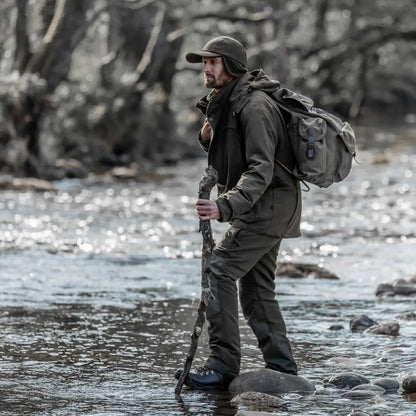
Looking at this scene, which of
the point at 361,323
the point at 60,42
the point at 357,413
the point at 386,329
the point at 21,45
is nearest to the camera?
the point at 357,413

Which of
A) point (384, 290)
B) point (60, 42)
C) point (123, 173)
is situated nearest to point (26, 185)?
point (123, 173)

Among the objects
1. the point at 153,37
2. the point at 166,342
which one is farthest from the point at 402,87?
the point at 166,342

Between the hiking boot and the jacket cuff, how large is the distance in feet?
3.16

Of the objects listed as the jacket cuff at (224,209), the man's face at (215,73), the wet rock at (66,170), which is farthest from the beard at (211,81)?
the wet rock at (66,170)

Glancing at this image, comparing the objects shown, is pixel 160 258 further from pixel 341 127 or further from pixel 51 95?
pixel 51 95

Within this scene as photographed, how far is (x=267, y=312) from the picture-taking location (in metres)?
6.86

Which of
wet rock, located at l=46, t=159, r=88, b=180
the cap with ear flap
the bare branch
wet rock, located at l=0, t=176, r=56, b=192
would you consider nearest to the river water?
wet rock, located at l=0, t=176, r=56, b=192

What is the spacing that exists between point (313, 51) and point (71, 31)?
17.9m

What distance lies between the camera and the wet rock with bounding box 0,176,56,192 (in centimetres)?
1955

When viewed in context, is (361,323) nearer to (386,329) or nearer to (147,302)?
(386,329)

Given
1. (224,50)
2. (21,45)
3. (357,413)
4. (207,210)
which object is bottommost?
(357,413)

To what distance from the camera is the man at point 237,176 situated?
636 centimetres

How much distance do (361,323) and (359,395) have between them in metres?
2.17

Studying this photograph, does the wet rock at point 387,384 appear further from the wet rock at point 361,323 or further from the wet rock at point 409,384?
the wet rock at point 361,323
